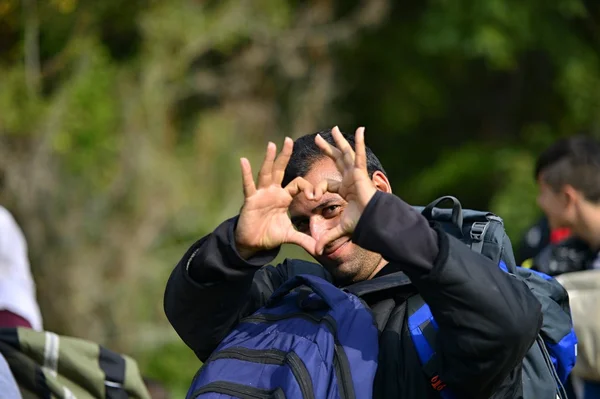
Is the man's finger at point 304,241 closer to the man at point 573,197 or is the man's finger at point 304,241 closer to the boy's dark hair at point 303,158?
the boy's dark hair at point 303,158

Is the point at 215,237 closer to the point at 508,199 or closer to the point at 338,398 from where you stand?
the point at 338,398

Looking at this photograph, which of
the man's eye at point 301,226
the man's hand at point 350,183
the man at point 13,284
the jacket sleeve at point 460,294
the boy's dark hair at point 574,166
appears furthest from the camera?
the man at point 13,284

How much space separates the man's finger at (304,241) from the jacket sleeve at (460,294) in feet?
0.59

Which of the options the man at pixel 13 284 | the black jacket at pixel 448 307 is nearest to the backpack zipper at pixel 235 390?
the black jacket at pixel 448 307

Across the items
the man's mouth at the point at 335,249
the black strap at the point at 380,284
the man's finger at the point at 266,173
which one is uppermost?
the man's finger at the point at 266,173

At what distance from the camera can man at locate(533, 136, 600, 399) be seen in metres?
3.88

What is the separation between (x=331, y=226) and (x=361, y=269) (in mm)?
160

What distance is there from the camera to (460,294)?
1979mm

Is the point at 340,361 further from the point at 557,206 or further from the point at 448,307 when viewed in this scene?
the point at 557,206

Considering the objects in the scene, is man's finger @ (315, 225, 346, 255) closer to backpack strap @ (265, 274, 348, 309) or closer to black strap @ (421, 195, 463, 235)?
backpack strap @ (265, 274, 348, 309)

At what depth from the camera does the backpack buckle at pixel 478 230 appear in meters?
2.30

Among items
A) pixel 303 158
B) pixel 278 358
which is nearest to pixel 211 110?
pixel 303 158

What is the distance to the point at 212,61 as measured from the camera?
1159 centimetres

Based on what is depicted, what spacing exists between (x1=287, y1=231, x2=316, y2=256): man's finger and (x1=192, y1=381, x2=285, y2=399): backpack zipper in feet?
1.06
